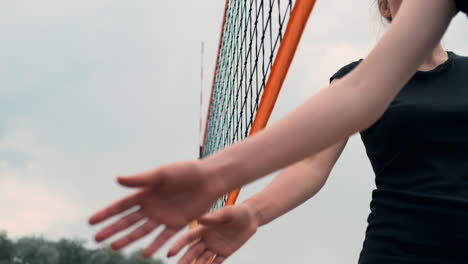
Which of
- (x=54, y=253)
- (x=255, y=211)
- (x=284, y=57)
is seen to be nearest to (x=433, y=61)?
(x=255, y=211)

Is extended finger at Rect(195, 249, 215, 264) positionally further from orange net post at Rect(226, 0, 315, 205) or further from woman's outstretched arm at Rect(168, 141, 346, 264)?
orange net post at Rect(226, 0, 315, 205)

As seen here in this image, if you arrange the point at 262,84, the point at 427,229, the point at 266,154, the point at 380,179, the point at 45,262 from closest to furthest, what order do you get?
the point at 266,154, the point at 427,229, the point at 380,179, the point at 262,84, the point at 45,262

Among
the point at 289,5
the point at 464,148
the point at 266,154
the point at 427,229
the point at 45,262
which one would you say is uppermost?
the point at 289,5

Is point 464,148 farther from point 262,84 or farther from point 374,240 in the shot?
point 262,84

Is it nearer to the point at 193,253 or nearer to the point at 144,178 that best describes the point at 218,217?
the point at 193,253

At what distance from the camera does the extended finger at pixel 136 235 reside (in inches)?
34.6

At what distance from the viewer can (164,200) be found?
2.72 feet

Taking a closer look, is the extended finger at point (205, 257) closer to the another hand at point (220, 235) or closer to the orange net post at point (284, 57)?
the another hand at point (220, 235)

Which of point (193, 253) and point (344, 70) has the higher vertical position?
point (344, 70)

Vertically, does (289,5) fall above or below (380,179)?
above

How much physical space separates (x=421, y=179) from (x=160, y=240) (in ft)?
2.05

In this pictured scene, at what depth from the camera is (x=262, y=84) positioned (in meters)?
3.74

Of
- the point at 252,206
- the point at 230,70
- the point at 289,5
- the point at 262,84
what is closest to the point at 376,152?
the point at 252,206

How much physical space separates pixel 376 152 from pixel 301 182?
0.59 ft
